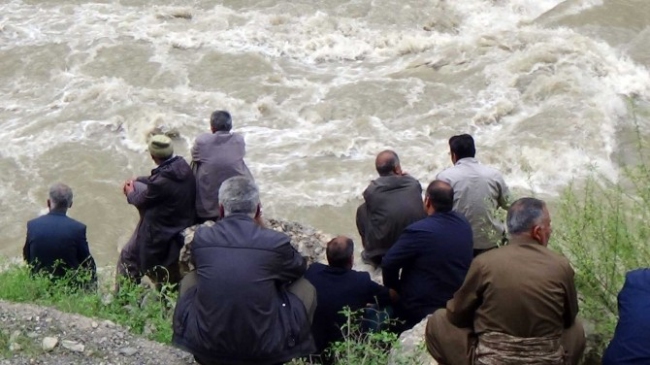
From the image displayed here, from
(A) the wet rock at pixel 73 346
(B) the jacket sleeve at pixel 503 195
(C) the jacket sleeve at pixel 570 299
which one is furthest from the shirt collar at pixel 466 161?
(A) the wet rock at pixel 73 346

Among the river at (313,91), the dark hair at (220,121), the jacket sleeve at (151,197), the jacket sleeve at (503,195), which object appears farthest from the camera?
the river at (313,91)

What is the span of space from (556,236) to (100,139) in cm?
828

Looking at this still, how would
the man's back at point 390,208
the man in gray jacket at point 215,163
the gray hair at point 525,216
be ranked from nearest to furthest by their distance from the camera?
the gray hair at point 525,216, the man's back at point 390,208, the man in gray jacket at point 215,163

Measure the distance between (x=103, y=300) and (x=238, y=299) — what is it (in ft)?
7.38

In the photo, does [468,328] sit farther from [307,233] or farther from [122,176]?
[122,176]

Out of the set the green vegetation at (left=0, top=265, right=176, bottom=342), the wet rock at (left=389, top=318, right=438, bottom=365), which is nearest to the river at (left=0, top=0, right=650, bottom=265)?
the green vegetation at (left=0, top=265, right=176, bottom=342)

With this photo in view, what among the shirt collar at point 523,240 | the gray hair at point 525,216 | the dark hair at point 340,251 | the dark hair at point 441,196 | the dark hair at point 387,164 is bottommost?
the dark hair at point 340,251

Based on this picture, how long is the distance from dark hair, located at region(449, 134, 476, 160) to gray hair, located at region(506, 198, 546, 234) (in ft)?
8.78

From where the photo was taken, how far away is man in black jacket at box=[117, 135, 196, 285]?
6977 millimetres

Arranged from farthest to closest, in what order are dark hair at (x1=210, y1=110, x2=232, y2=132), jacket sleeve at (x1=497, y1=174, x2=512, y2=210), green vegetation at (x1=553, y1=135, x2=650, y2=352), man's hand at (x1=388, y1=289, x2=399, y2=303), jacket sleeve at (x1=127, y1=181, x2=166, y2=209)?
dark hair at (x1=210, y1=110, x2=232, y2=132), jacket sleeve at (x1=127, y1=181, x2=166, y2=209), jacket sleeve at (x1=497, y1=174, x2=512, y2=210), man's hand at (x1=388, y1=289, x2=399, y2=303), green vegetation at (x1=553, y1=135, x2=650, y2=352)

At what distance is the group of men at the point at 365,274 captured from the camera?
4.12 metres

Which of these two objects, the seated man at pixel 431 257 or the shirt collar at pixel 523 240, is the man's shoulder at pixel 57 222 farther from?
the shirt collar at pixel 523 240

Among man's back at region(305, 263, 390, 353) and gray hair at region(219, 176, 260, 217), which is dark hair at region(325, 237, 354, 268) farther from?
gray hair at region(219, 176, 260, 217)

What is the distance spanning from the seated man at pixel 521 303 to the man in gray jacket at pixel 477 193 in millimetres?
2424
